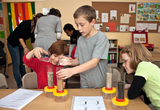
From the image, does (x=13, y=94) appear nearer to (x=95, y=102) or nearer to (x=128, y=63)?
(x=95, y=102)

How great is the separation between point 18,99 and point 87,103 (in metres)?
0.49

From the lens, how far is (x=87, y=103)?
31.4 inches

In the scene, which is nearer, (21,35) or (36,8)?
(21,35)

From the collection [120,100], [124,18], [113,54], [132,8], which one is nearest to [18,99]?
[120,100]

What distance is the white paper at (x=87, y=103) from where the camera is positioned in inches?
29.8

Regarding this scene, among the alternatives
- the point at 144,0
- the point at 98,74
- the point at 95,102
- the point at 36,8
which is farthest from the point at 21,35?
the point at 144,0

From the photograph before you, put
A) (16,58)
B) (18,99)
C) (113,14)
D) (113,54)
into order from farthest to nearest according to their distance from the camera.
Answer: (113,14) → (113,54) → (16,58) → (18,99)

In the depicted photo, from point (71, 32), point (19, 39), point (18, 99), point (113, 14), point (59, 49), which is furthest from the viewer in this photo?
point (113, 14)

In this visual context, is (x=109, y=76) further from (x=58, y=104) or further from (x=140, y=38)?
(x=140, y=38)

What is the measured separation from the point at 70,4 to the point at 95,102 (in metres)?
4.06

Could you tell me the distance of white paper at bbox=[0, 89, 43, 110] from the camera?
80 cm

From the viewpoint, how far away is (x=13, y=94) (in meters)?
0.96

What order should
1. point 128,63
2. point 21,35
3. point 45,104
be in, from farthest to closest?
point 21,35
point 128,63
point 45,104

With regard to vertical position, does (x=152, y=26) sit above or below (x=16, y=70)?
above
